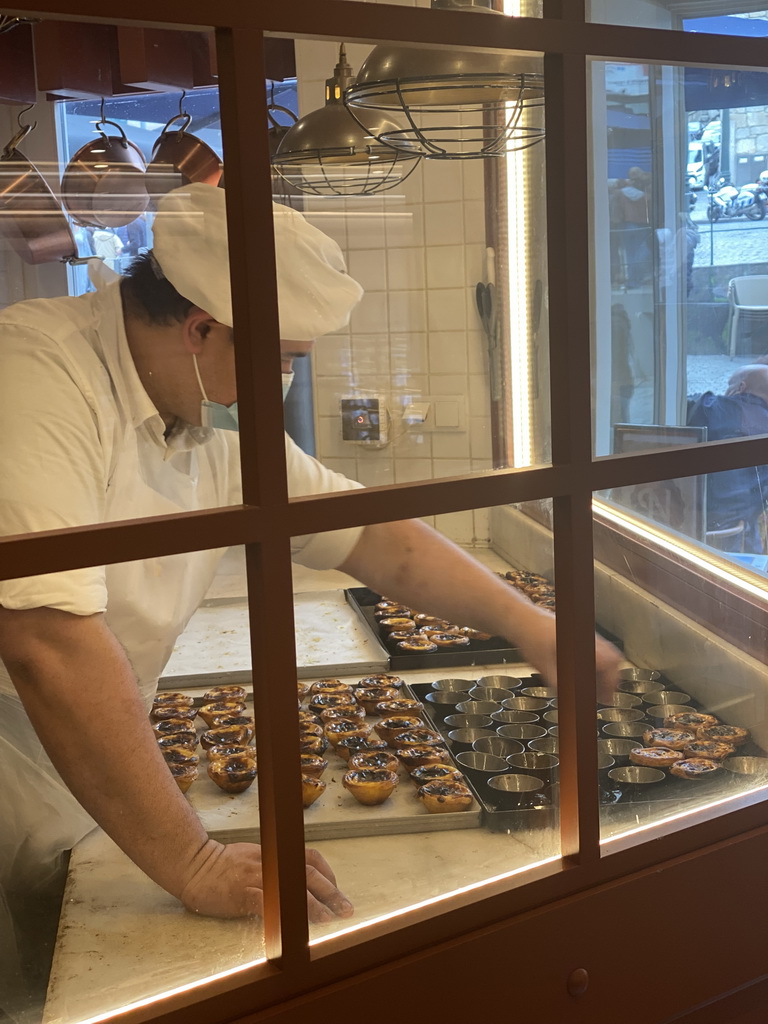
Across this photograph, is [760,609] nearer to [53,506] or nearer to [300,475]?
[300,475]

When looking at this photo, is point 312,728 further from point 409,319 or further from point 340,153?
point 340,153

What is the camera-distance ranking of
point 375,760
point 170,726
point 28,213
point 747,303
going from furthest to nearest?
point 747,303 < point 375,760 < point 170,726 < point 28,213

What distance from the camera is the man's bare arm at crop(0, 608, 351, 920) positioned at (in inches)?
29.9

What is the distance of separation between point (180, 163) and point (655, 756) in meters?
0.76

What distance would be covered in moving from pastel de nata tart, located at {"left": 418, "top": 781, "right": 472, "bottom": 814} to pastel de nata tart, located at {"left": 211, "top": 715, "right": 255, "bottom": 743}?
23 centimetres

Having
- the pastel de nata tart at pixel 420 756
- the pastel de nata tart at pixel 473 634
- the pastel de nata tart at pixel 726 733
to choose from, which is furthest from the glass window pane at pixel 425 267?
the pastel de nata tart at pixel 726 733

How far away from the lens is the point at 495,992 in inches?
37.2

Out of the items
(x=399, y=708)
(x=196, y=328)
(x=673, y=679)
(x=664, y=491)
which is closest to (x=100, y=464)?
(x=196, y=328)

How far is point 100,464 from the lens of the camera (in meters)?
0.76

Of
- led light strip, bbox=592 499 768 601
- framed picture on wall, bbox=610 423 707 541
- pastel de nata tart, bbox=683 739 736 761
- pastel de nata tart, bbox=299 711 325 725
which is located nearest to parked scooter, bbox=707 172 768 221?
framed picture on wall, bbox=610 423 707 541

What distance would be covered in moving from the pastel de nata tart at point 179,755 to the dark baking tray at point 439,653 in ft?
0.62

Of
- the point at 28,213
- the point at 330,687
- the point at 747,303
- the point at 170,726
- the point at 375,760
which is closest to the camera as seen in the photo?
the point at 28,213

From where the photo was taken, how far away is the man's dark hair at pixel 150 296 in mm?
757

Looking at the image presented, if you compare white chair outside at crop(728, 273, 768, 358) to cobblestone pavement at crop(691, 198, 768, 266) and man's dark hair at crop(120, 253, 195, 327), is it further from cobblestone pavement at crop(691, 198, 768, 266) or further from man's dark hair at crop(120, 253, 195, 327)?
man's dark hair at crop(120, 253, 195, 327)
